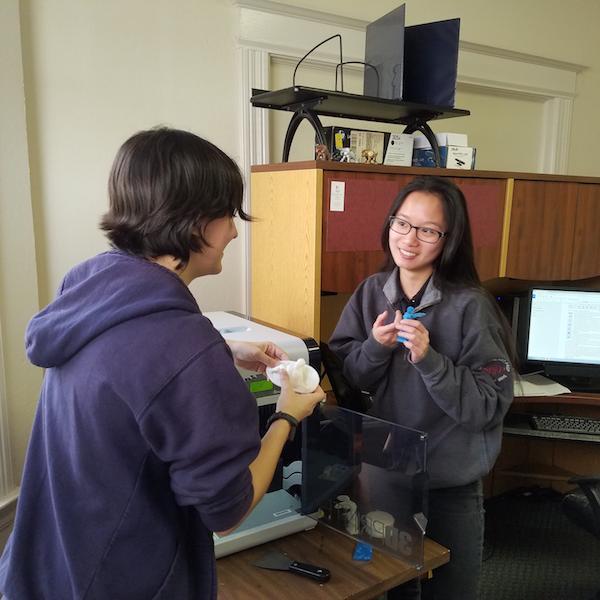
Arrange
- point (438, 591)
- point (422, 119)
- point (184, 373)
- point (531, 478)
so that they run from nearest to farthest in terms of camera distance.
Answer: point (184, 373) < point (438, 591) < point (422, 119) < point (531, 478)

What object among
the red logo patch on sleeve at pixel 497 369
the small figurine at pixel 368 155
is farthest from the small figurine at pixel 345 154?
the red logo patch on sleeve at pixel 497 369

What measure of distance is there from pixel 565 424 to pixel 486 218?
0.99 metres

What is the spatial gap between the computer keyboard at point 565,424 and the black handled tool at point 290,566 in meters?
1.59

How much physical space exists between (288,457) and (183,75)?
156 cm

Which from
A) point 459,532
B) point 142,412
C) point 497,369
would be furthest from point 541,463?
point 142,412

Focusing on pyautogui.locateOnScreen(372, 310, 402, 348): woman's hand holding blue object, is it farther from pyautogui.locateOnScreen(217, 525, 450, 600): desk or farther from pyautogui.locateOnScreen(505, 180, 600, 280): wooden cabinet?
pyautogui.locateOnScreen(505, 180, 600, 280): wooden cabinet

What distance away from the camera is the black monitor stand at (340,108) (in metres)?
1.72

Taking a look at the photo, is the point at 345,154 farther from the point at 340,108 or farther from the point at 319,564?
the point at 319,564

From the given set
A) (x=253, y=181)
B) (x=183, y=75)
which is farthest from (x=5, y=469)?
(x=183, y=75)

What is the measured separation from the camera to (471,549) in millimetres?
1345

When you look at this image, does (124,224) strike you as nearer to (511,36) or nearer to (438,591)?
(438,591)

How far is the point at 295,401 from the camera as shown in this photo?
3.07ft

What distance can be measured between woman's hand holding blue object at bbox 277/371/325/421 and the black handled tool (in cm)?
33

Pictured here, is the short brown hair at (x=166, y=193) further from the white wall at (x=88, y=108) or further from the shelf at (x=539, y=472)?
the shelf at (x=539, y=472)
